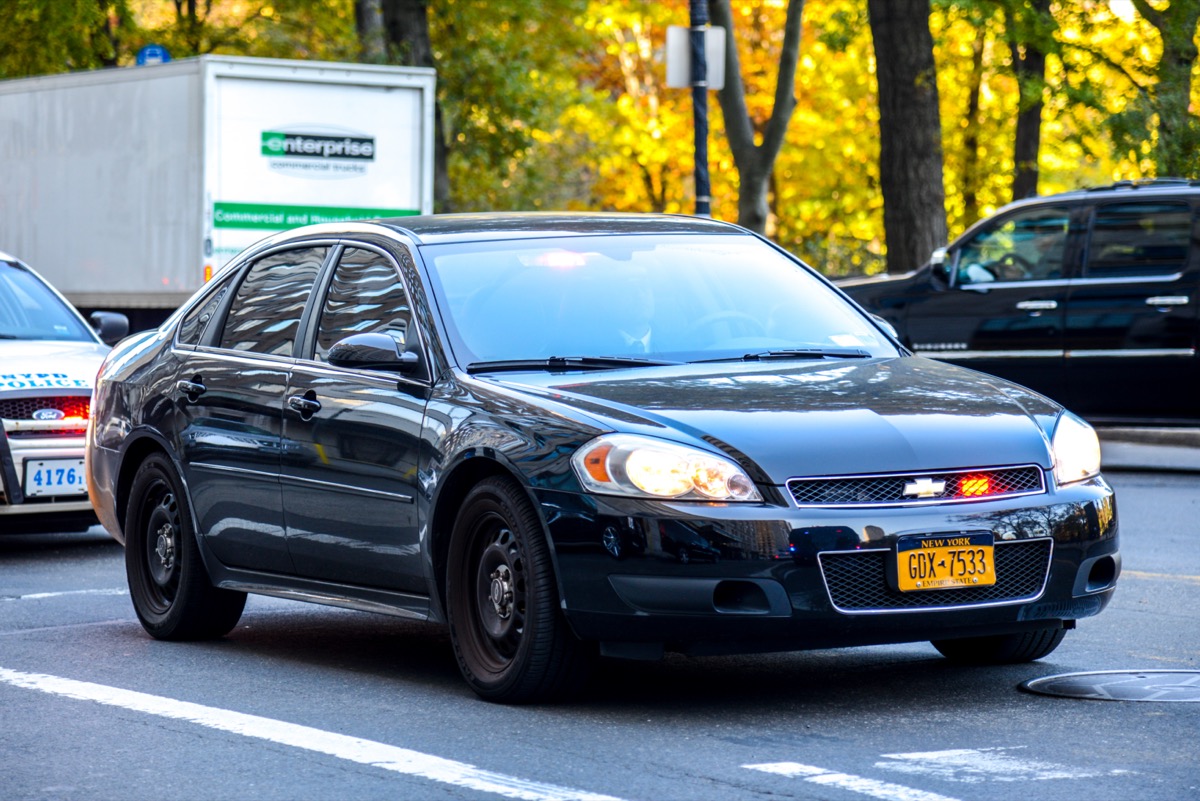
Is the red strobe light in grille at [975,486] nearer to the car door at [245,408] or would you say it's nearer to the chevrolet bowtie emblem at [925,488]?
the chevrolet bowtie emblem at [925,488]

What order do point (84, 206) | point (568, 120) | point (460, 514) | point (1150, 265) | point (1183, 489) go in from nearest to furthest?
point (460, 514), point (1183, 489), point (1150, 265), point (84, 206), point (568, 120)

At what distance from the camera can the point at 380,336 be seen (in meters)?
6.98

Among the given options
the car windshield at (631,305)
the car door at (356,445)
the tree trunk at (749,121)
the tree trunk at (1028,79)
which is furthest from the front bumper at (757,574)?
the tree trunk at (749,121)

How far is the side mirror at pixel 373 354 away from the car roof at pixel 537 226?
2.05 feet

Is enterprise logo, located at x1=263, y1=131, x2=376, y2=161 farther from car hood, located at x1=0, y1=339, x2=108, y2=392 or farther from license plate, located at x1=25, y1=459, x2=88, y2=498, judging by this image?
license plate, located at x1=25, y1=459, x2=88, y2=498

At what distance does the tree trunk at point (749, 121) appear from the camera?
25953 millimetres

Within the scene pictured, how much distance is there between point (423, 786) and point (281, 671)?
7.30ft

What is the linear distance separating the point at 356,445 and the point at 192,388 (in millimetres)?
1292

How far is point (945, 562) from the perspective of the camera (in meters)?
6.11

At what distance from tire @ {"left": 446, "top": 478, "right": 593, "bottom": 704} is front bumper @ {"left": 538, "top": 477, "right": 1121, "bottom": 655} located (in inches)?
3.9

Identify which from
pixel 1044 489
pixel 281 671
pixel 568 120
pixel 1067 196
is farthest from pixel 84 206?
pixel 568 120

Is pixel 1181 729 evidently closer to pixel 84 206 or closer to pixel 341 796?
pixel 341 796

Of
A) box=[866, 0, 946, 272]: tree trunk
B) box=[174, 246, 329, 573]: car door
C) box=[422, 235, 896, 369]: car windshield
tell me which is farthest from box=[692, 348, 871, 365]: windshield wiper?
box=[866, 0, 946, 272]: tree trunk

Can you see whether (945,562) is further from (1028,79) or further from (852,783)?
(1028,79)
